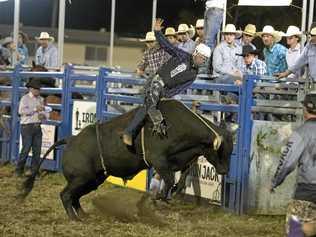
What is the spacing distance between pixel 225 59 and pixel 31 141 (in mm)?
3532

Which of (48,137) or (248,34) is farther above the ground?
(248,34)

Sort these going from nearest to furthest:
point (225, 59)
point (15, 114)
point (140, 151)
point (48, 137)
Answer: point (140, 151), point (225, 59), point (48, 137), point (15, 114)

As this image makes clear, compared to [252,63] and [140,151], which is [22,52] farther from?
[140,151]

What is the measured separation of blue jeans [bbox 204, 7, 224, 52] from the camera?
10.2 metres

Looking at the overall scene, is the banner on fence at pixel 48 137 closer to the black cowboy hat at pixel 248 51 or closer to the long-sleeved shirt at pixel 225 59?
the long-sleeved shirt at pixel 225 59

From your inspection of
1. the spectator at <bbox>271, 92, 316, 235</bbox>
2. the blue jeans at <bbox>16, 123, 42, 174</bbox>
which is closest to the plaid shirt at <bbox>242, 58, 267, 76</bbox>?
Answer: the blue jeans at <bbox>16, 123, 42, 174</bbox>

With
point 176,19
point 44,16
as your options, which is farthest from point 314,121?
point 44,16

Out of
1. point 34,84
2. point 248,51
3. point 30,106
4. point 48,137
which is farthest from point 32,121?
point 248,51

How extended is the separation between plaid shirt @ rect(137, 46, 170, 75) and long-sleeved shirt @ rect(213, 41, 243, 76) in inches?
28.5

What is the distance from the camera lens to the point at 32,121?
11.4 metres

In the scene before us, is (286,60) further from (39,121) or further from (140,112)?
(39,121)

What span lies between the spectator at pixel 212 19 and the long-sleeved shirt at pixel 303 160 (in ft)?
17.0

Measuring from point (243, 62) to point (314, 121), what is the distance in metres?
4.98

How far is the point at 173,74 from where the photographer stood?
299 inches
